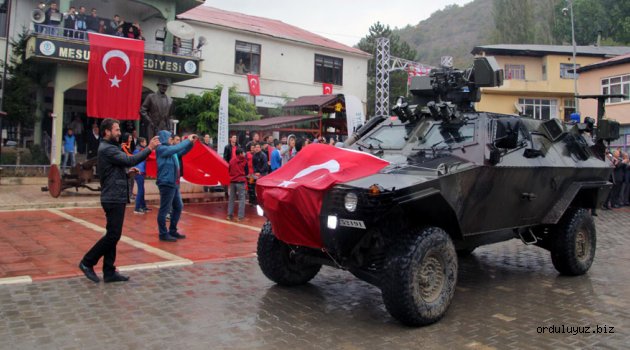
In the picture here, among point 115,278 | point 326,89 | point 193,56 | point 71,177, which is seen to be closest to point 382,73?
point 326,89

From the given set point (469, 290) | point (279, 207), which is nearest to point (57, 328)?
point (279, 207)

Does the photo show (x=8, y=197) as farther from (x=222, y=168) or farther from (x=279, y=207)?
(x=279, y=207)

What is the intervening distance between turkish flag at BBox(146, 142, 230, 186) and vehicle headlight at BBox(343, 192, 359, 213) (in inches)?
283

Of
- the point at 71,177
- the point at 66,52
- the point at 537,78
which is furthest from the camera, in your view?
the point at 537,78

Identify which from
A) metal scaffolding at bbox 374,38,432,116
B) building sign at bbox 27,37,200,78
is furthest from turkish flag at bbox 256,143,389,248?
metal scaffolding at bbox 374,38,432,116

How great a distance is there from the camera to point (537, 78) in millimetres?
36875

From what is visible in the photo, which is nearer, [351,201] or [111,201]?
[351,201]

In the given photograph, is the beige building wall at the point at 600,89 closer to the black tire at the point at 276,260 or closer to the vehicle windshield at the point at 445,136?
the vehicle windshield at the point at 445,136

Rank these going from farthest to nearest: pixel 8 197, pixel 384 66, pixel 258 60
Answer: pixel 258 60 < pixel 384 66 < pixel 8 197

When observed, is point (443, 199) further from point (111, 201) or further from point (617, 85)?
point (617, 85)

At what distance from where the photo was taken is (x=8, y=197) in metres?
12.4

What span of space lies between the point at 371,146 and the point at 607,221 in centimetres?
953

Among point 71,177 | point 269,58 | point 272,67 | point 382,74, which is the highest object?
point 269,58

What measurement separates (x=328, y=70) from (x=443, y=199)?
87.6ft
